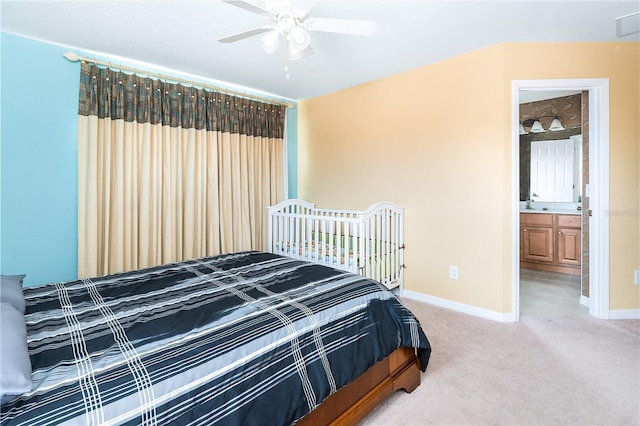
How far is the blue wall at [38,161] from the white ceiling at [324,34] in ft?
0.74

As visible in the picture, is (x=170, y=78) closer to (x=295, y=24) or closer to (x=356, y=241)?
(x=295, y=24)

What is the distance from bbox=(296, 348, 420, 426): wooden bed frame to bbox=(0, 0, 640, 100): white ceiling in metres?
2.21

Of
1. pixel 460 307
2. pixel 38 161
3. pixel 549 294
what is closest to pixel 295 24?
pixel 38 161

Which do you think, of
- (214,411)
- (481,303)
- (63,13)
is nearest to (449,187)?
(481,303)

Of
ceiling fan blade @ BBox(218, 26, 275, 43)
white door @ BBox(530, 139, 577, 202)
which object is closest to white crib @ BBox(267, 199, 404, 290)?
ceiling fan blade @ BBox(218, 26, 275, 43)

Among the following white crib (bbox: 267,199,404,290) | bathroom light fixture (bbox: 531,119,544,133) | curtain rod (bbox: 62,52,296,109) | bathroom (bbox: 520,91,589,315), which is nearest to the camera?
curtain rod (bbox: 62,52,296,109)

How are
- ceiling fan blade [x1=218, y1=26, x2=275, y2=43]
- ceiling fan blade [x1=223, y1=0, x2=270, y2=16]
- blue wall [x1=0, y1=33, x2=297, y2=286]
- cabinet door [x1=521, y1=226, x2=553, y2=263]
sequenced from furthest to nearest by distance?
cabinet door [x1=521, y1=226, x2=553, y2=263]
blue wall [x1=0, y1=33, x2=297, y2=286]
ceiling fan blade [x1=218, y1=26, x2=275, y2=43]
ceiling fan blade [x1=223, y1=0, x2=270, y2=16]

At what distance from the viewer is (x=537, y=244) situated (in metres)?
4.46

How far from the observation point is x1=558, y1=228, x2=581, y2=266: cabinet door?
4.11 m

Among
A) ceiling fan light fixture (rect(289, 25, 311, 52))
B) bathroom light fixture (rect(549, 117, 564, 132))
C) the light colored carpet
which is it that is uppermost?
bathroom light fixture (rect(549, 117, 564, 132))

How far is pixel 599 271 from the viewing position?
2.68 m

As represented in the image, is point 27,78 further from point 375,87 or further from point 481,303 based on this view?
point 481,303

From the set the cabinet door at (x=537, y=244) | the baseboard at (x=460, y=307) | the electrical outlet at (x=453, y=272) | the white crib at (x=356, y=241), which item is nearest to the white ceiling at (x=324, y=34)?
the white crib at (x=356, y=241)

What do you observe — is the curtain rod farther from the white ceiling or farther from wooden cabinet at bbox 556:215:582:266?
wooden cabinet at bbox 556:215:582:266
